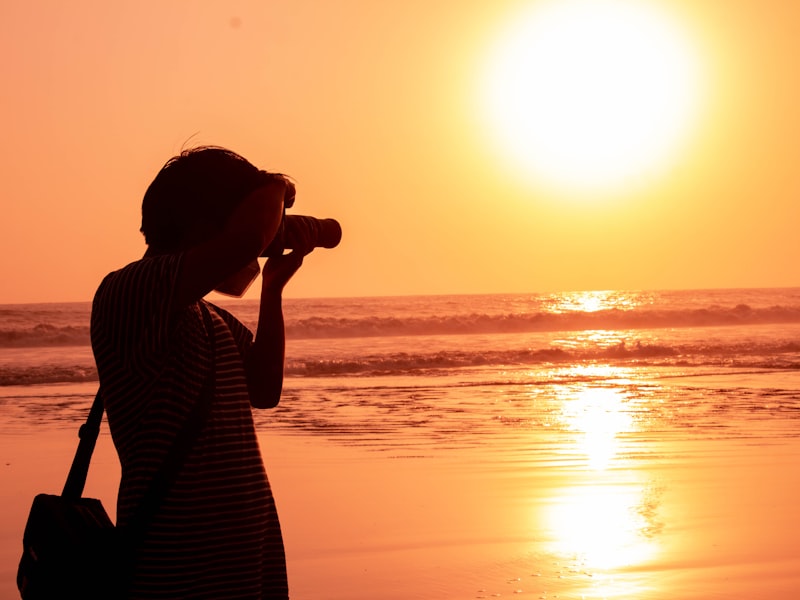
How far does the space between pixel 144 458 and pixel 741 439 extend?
7.70 m

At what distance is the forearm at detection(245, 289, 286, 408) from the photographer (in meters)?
2.18

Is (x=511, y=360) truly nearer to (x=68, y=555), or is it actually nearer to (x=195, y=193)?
(x=195, y=193)

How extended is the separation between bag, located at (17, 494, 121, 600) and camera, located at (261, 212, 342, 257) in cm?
59

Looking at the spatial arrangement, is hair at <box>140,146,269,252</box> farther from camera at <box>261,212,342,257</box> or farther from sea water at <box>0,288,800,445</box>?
sea water at <box>0,288,800,445</box>

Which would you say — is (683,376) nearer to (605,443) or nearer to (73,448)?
(605,443)

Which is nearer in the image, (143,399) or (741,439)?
(143,399)

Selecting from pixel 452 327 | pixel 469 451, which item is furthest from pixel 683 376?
pixel 452 327

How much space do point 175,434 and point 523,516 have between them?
4331 millimetres

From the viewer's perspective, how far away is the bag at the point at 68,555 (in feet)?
5.90

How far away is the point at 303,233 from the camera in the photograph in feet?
6.97

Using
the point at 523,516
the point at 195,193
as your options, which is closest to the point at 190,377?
the point at 195,193

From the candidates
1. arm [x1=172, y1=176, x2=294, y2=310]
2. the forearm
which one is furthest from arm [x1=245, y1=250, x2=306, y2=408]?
arm [x1=172, y1=176, x2=294, y2=310]

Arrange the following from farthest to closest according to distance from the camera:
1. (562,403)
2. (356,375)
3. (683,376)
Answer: (356,375), (683,376), (562,403)

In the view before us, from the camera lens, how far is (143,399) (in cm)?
185
